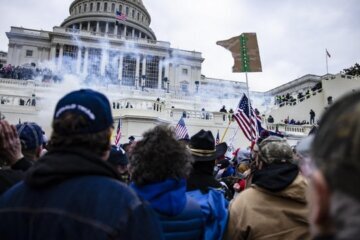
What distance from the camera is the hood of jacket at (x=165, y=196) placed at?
2.08 meters

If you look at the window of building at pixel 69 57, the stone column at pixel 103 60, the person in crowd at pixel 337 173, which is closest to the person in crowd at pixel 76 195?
the person in crowd at pixel 337 173

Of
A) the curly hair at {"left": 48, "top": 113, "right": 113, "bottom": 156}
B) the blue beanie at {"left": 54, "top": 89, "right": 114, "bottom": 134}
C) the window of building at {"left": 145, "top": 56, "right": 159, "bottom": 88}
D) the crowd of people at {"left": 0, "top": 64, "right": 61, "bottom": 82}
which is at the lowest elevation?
the curly hair at {"left": 48, "top": 113, "right": 113, "bottom": 156}

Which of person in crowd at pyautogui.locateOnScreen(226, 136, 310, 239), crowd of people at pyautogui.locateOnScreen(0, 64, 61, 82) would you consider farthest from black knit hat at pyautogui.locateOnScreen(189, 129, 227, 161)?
crowd of people at pyautogui.locateOnScreen(0, 64, 61, 82)

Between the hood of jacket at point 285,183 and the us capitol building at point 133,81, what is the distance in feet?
57.2

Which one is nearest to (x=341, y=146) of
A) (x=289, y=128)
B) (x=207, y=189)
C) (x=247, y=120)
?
(x=207, y=189)

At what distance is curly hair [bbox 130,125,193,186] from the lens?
84.7 inches

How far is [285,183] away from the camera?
2537 millimetres

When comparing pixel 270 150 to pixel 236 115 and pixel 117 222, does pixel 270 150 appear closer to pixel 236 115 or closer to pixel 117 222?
pixel 117 222

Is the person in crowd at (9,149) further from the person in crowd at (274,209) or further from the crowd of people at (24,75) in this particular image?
the crowd of people at (24,75)

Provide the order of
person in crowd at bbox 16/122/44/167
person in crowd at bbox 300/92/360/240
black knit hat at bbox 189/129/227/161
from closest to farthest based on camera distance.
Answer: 1. person in crowd at bbox 300/92/360/240
2. person in crowd at bbox 16/122/44/167
3. black knit hat at bbox 189/129/227/161

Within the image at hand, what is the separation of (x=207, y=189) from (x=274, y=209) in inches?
21.5

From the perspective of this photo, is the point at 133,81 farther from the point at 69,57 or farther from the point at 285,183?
the point at 285,183

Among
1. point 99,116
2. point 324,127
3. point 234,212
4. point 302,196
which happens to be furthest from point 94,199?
point 302,196

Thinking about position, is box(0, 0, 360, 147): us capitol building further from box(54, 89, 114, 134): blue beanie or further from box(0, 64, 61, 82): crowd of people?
box(54, 89, 114, 134): blue beanie
